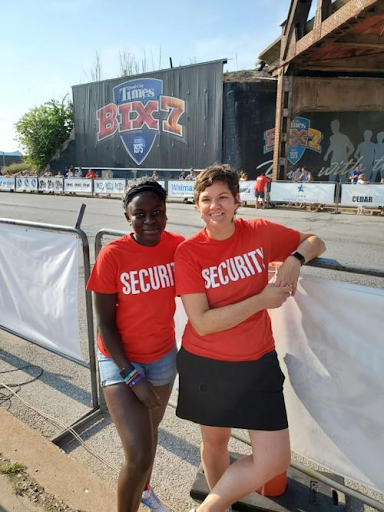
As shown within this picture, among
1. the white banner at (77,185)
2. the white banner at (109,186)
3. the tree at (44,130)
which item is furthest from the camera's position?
the tree at (44,130)

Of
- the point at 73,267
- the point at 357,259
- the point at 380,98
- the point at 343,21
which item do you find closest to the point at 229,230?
the point at 73,267

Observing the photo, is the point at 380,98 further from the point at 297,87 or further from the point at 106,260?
the point at 106,260

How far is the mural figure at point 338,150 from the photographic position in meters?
24.1

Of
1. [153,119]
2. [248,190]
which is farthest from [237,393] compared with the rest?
[153,119]

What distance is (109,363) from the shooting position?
6.93ft

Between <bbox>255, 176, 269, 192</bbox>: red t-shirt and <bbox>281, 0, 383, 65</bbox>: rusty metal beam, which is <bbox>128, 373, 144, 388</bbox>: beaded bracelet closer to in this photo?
<bbox>281, 0, 383, 65</bbox>: rusty metal beam

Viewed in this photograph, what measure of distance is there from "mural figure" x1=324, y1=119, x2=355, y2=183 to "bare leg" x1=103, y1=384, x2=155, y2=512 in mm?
24863

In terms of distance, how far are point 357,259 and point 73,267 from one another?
6.17m

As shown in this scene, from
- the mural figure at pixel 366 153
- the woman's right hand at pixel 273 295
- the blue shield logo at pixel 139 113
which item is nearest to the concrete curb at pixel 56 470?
the woman's right hand at pixel 273 295

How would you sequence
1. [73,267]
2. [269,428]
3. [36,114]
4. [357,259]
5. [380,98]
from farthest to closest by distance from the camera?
[36,114] → [380,98] → [357,259] → [73,267] → [269,428]

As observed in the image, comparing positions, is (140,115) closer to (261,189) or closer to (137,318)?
(261,189)

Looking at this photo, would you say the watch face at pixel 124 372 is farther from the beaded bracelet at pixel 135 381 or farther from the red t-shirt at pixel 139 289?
the red t-shirt at pixel 139 289

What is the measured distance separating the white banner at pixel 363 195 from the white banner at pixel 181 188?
7443mm

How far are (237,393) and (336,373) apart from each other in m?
0.60
